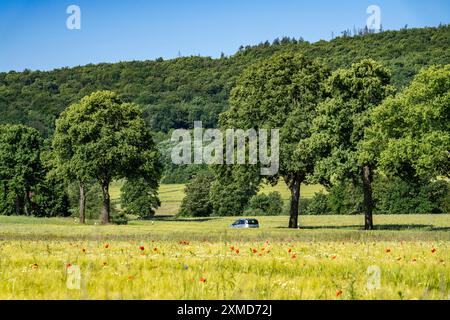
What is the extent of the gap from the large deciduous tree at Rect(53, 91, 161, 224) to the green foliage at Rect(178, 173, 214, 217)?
57.0 meters

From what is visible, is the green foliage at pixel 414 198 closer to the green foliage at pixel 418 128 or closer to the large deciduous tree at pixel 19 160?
the large deciduous tree at pixel 19 160

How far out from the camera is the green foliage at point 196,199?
138 m

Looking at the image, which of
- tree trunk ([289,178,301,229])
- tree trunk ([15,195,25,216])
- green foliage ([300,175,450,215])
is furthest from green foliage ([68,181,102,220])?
tree trunk ([289,178,301,229])

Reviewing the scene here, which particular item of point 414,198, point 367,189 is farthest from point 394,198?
point 367,189

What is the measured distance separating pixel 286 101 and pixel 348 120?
21.9 feet

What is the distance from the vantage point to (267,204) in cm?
14050

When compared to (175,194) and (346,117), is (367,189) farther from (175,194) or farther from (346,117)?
(175,194)

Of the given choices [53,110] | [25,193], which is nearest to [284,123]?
[25,193]

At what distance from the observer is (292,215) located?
65.1m

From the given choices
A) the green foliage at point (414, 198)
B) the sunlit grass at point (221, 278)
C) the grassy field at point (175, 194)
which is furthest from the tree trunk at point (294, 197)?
the grassy field at point (175, 194)

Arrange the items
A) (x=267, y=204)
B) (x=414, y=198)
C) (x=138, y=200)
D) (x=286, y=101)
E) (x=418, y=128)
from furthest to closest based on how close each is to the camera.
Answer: (x=267, y=204)
(x=138, y=200)
(x=414, y=198)
(x=286, y=101)
(x=418, y=128)

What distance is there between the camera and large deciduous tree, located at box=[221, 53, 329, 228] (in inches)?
2356

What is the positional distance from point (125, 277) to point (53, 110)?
162 meters
